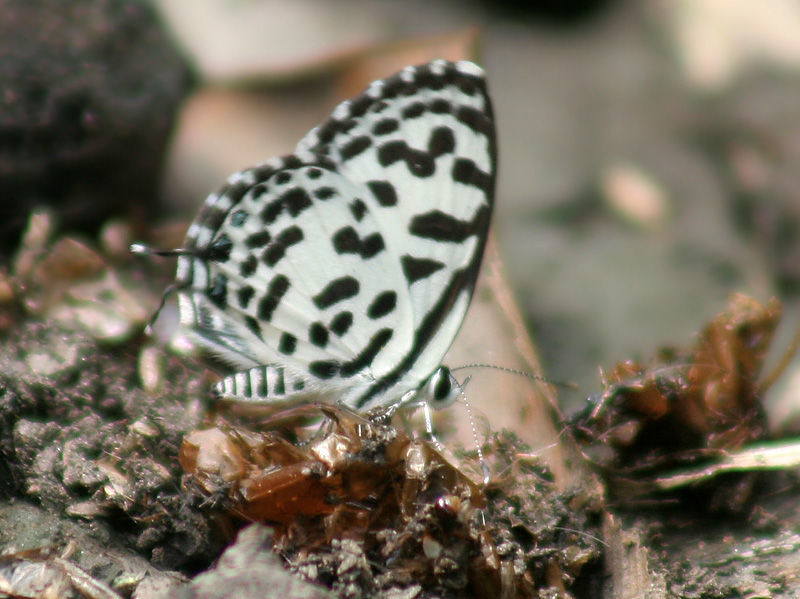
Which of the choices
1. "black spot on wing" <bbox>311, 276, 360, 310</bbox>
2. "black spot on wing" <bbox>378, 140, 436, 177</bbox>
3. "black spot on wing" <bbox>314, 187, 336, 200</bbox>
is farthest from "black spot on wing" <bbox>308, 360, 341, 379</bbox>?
"black spot on wing" <bbox>378, 140, 436, 177</bbox>

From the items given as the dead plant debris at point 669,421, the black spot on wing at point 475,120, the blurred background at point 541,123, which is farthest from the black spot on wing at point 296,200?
the dead plant debris at point 669,421

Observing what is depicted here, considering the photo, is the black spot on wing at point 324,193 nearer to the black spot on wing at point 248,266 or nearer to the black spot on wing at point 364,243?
the black spot on wing at point 364,243

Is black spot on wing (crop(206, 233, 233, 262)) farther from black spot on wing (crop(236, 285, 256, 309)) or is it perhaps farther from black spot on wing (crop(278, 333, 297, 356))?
black spot on wing (crop(278, 333, 297, 356))

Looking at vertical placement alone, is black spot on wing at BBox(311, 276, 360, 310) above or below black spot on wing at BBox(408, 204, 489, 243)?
below

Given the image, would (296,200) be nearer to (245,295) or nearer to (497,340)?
(245,295)

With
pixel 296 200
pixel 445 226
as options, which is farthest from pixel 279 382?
pixel 445 226

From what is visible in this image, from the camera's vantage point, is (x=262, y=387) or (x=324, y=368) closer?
(x=262, y=387)
